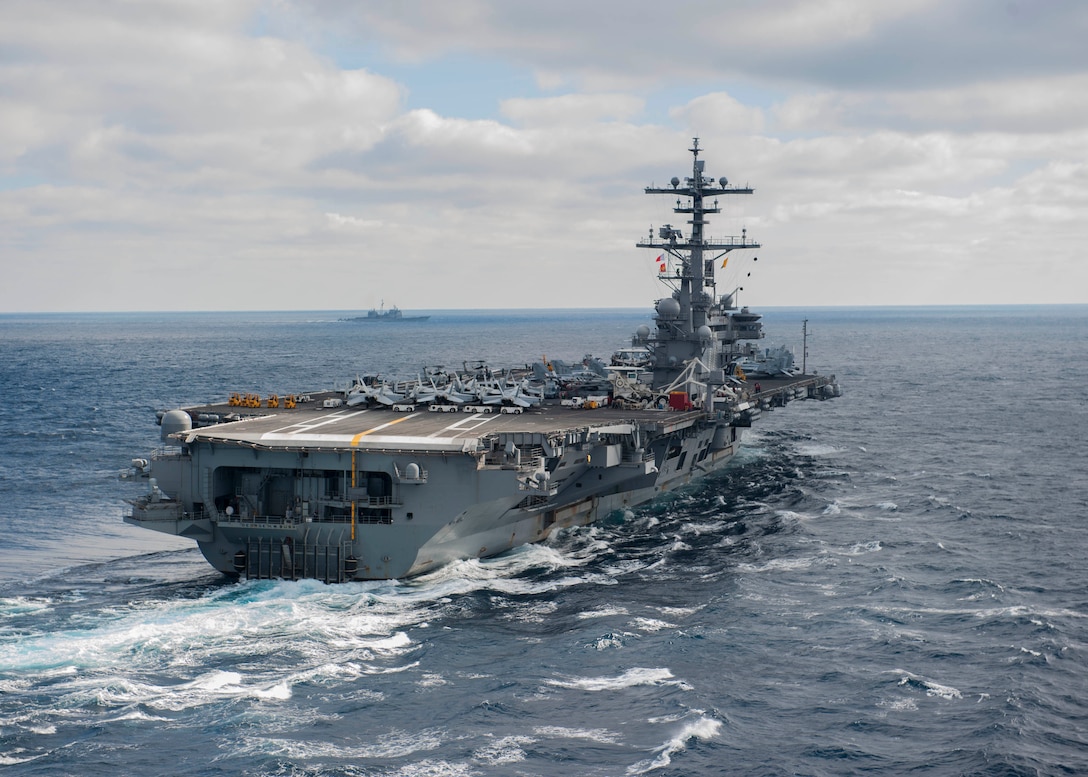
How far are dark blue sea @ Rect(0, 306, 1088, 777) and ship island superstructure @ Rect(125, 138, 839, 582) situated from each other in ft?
2.69

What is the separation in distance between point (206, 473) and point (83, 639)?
18.0 feet

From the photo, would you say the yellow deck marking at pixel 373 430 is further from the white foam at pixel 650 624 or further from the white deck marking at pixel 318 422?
the white foam at pixel 650 624

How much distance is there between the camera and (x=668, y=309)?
46.3 metres

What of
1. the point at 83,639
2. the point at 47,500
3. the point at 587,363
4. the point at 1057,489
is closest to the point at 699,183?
the point at 587,363

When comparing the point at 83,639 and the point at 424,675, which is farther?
the point at 83,639

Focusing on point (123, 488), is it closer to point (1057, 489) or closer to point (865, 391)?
point (1057, 489)

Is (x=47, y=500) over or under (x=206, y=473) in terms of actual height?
under

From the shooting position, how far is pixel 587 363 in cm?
4884

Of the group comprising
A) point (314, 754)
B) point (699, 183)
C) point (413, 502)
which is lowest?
point (314, 754)

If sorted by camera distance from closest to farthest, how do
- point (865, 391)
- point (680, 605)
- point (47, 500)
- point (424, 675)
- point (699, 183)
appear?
point (424, 675) < point (680, 605) < point (47, 500) < point (699, 183) < point (865, 391)

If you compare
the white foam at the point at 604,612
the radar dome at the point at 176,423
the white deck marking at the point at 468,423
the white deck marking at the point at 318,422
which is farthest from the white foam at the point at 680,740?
the radar dome at the point at 176,423

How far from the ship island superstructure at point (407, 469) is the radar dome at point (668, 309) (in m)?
6.75

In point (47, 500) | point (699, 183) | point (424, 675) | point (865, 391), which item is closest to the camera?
point (424, 675)

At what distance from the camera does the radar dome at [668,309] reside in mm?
46213
